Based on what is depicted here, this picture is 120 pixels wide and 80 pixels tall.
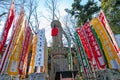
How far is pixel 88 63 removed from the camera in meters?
7.09

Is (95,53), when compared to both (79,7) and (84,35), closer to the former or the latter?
(84,35)

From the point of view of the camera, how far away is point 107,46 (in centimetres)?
612

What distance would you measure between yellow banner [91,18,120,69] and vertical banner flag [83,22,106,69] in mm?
271

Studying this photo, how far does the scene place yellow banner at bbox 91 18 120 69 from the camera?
A: 5.67 m

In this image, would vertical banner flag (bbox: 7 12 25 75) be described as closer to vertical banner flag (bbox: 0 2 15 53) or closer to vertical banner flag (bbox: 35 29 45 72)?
vertical banner flag (bbox: 0 2 15 53)

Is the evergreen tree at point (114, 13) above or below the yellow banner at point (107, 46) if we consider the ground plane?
above

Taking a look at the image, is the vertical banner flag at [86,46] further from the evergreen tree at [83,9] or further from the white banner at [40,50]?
the evergreen tree at [83,9]

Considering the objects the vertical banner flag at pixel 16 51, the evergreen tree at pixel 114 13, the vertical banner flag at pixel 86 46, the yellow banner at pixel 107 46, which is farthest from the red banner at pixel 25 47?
the evergreen tree at pixel 114 13

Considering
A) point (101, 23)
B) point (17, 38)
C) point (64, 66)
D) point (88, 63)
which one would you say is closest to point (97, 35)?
point (101, 23)

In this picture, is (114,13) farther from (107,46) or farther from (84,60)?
(107,46)

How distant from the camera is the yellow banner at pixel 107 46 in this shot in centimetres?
567

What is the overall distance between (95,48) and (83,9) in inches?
306

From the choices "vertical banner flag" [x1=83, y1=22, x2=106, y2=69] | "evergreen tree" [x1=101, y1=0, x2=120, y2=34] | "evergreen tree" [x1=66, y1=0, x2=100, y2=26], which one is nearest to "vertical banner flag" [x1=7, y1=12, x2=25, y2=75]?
"vertical banner flag" [x1=83, y1=22, x2=106, y2=69]

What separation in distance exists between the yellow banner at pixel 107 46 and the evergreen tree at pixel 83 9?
6727 mm
